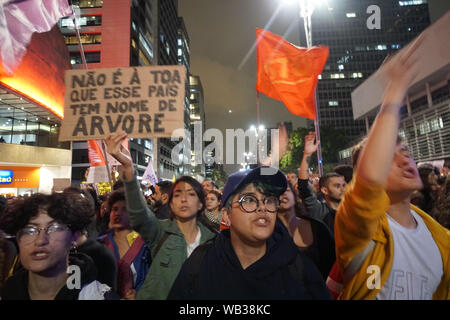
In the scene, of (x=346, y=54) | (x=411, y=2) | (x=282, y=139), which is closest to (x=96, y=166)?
(x=282, y=139)

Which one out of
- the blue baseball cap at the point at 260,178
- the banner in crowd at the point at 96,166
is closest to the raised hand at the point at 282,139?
the blue baseball cap at the point at 260,178

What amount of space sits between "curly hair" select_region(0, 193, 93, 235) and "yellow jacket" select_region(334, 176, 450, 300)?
1.99 metres

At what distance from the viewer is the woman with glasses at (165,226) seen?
2287 millimetres

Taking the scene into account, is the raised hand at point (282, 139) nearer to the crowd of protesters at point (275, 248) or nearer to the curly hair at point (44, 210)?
the crowd of protesters at point (275, 248)

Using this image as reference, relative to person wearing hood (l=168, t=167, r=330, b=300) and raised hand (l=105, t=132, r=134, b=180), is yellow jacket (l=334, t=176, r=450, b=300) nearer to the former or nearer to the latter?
person wearing hood (l=168, t=167, r=330, b=300)

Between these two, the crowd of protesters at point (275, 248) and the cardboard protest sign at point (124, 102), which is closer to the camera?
the crowd of protesters at point (275, 248)

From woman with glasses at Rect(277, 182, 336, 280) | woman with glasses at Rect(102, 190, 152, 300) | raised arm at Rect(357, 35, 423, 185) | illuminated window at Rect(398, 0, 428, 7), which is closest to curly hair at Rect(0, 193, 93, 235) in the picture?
woman with glasses at Rect(102, 190, 152, 300)

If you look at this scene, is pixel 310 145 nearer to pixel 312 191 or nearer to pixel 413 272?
pixel 312 191

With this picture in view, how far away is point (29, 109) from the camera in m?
19.2

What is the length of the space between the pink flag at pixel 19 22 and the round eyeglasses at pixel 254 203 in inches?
189

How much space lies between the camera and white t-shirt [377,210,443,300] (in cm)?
158
